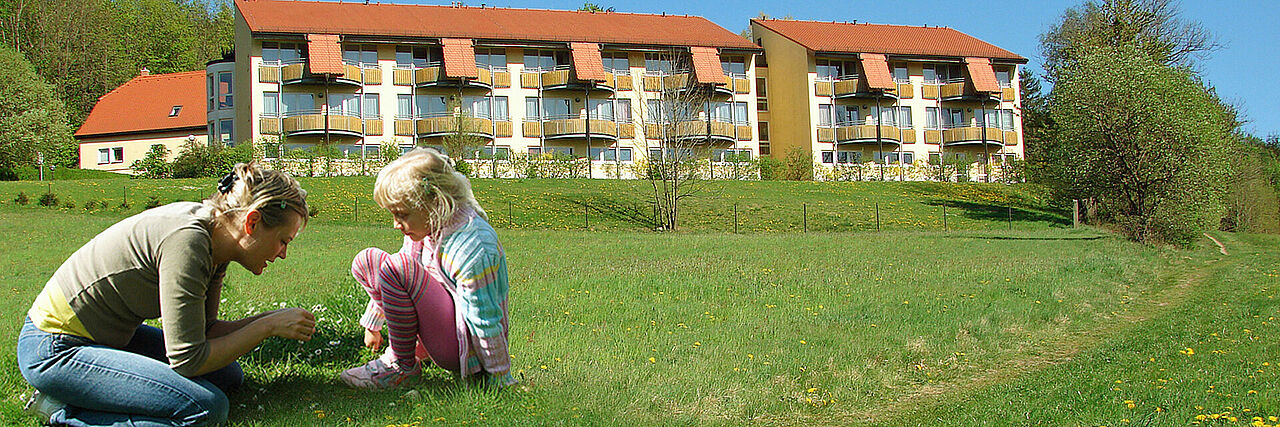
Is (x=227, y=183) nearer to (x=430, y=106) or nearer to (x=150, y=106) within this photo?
(x=430, y=106)

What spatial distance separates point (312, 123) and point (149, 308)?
47758 millimetres

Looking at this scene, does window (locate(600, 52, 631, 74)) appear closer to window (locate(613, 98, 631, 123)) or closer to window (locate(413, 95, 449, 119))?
window (locate(613, 98, 631, 123))

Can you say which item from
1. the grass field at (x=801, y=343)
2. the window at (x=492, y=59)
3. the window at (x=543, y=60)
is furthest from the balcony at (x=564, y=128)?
the grass field at (x=801, y=343)

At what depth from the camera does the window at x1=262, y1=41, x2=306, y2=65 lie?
163 feet

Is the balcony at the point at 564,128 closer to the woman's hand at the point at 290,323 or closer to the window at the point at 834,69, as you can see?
the window at the point at 834,69

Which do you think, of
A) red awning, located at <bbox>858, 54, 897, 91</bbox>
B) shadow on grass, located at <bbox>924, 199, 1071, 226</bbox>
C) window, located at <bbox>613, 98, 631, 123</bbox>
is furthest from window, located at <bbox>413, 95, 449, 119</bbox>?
shadow on grass, located at <bbox>924, 199, 1071, 226</bbox>

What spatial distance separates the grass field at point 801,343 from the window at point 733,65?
41.6m

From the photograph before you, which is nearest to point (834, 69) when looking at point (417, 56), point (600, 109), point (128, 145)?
point (600, 109)

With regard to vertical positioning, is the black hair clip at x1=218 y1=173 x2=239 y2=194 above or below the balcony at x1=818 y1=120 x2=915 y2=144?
below

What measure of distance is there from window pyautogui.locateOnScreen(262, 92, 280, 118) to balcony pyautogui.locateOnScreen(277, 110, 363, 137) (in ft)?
1.80

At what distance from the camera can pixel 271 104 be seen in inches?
1954

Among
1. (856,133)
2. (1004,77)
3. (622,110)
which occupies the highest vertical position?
(1004,77)

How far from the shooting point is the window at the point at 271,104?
49.5 meters

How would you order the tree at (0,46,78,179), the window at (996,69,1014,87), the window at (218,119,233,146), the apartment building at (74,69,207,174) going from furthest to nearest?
the window at (996,69,1014,87)
the apartment building at (74,69,207,174)
the window at (218,119,233,146)
the tree at (0,46,78,179)
